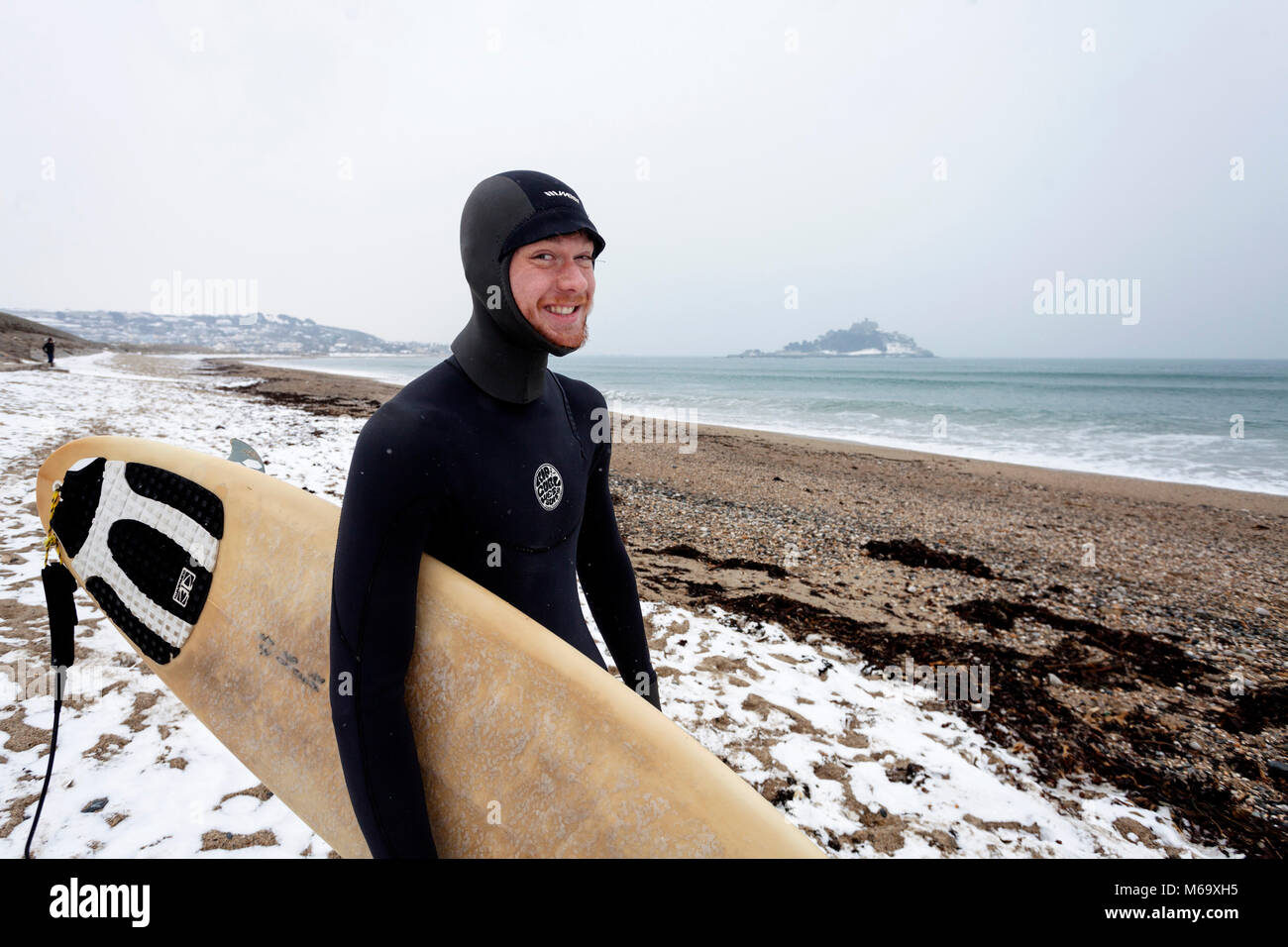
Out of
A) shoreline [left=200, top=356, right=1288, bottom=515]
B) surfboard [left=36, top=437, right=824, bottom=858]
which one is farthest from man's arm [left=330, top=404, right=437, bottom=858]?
shoreline [left=200, top=356, right=1288, bottom=515]

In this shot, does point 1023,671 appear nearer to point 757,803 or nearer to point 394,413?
point 757,803

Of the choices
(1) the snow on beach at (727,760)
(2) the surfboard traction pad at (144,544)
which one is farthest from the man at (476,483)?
(1) the snow on beach at (727,760)

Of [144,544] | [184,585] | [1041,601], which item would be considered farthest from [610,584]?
[1041,601]

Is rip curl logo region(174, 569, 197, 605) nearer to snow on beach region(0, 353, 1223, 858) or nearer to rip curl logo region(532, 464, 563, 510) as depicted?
snow on beach region(0, 353, 1223, 858)

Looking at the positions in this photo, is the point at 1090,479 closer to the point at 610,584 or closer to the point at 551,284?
the point at 610,584

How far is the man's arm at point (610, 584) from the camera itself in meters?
1.81

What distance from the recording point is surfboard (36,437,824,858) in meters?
1.36

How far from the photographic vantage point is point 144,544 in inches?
86.6

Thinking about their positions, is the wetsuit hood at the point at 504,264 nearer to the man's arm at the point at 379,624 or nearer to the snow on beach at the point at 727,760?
the man's arm at the point at 379,624

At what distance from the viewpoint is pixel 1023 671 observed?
4.49 metres

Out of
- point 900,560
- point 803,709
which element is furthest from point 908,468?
point 803,709

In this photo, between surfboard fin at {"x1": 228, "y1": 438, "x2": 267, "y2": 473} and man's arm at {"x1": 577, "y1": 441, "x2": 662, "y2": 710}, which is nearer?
man's arm at {"x1": 577, "y1": 441, "x2": 662, "y2": 710}

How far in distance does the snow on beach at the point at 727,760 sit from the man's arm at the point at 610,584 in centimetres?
142
